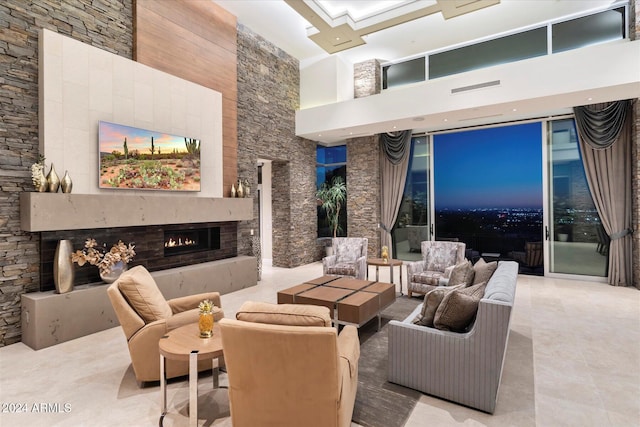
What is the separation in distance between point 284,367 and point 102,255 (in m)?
3.74

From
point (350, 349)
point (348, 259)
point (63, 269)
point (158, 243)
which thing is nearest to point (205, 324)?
point (350, 349)

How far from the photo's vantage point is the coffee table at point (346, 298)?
11.3 ft

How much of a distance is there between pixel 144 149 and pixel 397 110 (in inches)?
178

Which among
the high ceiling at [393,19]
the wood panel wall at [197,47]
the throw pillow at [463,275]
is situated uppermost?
the high ceiling at [393,19]

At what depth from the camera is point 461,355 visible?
95.3 inches

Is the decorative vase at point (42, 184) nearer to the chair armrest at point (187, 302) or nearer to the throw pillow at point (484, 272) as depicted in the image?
the chair armrest at point (187, 302)

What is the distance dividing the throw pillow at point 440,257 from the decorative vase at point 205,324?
13.6ft

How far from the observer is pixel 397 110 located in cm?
646

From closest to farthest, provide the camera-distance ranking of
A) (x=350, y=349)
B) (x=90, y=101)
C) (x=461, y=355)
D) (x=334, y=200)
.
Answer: (x=350, y=349)
(x=461, y=355)
(x=90, y=101)
(x=334, y=200)

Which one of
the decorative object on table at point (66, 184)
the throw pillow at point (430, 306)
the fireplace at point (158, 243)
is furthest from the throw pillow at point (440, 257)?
the decorative object on table at point (66, 184)

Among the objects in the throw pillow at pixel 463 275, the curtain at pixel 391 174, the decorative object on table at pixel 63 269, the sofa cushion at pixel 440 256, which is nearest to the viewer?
the throw pillow at pixel 463 275

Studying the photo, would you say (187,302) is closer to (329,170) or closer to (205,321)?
(205,321)

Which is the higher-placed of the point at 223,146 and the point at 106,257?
the point at 223,146

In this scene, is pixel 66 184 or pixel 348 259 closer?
pixel 66 184
